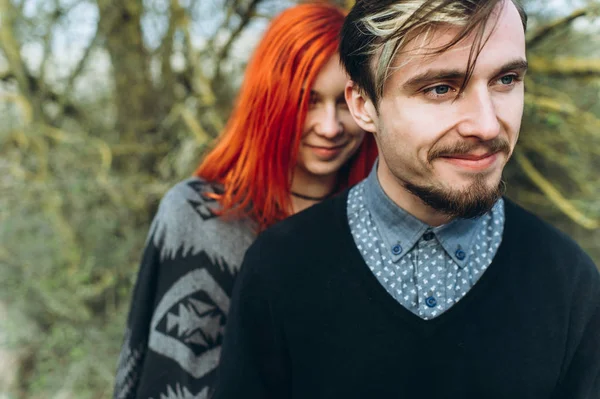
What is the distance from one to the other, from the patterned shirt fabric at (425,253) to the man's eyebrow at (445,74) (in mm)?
289

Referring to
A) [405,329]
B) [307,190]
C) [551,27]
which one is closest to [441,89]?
[405,329]

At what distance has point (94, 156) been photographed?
10.2 ft

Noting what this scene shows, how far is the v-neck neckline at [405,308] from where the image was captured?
1.17 meters

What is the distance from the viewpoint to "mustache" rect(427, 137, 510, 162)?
3.46 ft

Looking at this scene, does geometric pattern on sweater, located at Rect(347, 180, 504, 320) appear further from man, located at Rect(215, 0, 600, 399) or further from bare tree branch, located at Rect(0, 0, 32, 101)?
bare tree branch, located at Rect(0, 0, 32, 101)

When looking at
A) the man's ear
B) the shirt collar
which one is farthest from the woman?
the shirt collar

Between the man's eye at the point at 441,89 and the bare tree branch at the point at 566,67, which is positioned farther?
the bare tree branch at the point at 566,67

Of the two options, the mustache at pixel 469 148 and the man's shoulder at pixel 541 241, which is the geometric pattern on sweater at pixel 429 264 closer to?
the man's shoulder at pixel 541 241

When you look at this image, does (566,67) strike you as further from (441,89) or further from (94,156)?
(94,156)

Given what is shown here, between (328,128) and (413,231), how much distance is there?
501mm

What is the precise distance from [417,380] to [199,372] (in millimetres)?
707

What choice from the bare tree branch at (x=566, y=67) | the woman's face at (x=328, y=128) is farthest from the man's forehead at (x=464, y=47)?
the bare tree branch at (x=566, y=67)

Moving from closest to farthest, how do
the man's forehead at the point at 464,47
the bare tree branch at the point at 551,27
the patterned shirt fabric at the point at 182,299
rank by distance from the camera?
the man's forehead at the point at 464,47
the patterned shirt fabric at the point at 182,299
the bare tree branch at the point at 551,27

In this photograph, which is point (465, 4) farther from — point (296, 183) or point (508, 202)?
point (296, 183)
